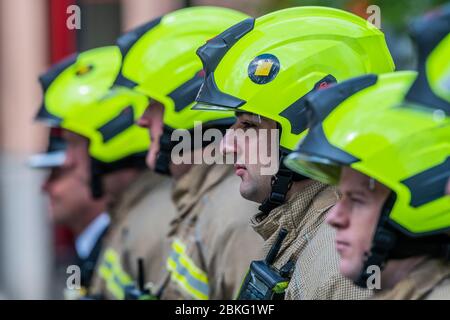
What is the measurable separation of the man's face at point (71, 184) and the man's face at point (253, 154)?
289 centimetres

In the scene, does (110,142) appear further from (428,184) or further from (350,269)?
(428,184)

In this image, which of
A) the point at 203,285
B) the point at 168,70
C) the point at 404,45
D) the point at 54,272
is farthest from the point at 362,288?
the point at 54,272

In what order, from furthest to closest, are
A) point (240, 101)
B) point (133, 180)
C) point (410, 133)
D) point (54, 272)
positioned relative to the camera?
point (54, 272) < point (133, 180) < point (240, 101) < point (410, 133)

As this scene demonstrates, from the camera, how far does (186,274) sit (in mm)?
5426

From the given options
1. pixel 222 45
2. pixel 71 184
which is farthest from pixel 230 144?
pixel 71 184

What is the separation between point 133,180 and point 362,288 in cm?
346

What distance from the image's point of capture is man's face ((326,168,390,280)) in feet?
11.5

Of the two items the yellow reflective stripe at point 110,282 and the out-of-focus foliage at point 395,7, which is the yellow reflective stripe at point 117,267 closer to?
the yellow reflective stripe at point 110,282

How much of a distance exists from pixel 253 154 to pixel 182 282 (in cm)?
121

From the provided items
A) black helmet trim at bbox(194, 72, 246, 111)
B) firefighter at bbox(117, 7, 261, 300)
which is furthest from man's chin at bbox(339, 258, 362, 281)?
firefighter at bbox(117, 7, 261, 300)

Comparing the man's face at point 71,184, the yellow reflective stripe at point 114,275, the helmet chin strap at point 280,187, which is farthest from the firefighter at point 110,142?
the helmet chin strap at point 280,187

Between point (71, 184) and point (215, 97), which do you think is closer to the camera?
point (215, 97)
